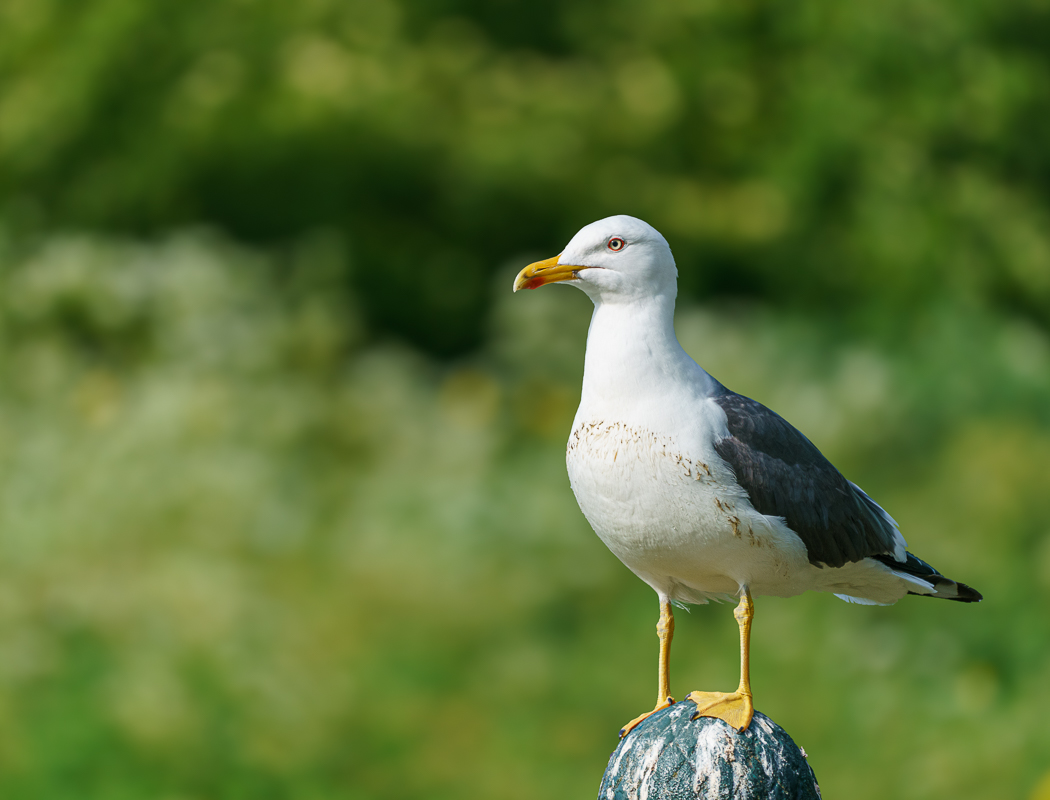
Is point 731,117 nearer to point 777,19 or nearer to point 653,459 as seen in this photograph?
point 777,19

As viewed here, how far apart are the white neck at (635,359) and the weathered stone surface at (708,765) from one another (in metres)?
0.80

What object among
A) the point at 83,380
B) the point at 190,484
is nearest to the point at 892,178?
the point at 190,484

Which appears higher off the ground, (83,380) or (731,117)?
(731,117)

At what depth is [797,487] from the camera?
9.71 feet

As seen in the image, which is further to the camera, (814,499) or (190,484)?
(190,484)

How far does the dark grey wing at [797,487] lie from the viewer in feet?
9.43

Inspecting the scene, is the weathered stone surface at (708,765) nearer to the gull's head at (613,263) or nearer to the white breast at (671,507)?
the white breast at (671,507)

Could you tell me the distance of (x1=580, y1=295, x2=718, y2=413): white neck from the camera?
2.87 m

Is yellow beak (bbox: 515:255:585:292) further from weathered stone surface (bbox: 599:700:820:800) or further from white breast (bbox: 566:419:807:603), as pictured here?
weathered stone surface (bbox: 599:700:820:800)

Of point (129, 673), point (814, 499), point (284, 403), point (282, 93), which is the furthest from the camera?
point (282, 93)

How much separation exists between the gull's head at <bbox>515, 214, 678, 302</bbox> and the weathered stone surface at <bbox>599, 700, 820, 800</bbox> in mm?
1098

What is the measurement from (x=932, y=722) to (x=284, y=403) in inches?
187

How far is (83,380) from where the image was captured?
805 cm

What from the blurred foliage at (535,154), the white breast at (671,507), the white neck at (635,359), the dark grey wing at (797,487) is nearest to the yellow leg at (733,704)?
the white breast at (671,507)
